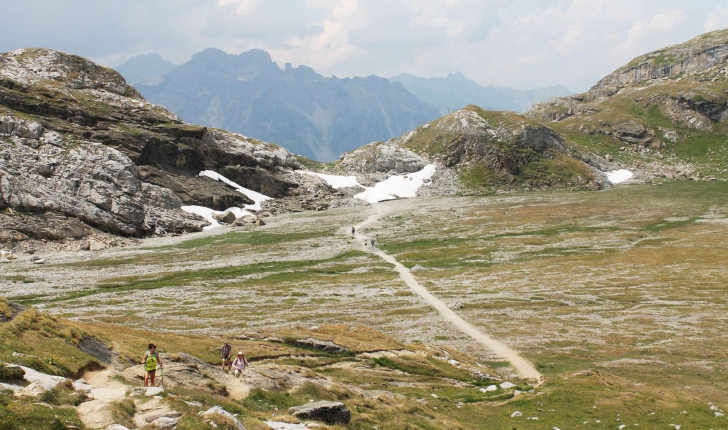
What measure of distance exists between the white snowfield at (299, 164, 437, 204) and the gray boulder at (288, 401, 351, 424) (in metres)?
149

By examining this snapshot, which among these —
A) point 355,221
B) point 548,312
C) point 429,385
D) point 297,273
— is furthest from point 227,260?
Result: point 429,385

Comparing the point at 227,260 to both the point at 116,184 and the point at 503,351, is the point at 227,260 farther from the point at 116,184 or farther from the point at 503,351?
the point at 503,351

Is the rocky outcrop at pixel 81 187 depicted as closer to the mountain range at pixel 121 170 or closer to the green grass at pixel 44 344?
the mountain range at pixel 121 170

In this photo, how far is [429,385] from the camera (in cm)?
3688

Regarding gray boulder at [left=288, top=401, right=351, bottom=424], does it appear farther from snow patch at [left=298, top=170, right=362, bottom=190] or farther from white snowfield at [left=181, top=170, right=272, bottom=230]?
snow patch at [left=298, top=170, right=362, bottom=190]

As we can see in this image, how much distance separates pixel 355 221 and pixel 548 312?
80.7m

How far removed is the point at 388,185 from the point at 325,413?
16663cm

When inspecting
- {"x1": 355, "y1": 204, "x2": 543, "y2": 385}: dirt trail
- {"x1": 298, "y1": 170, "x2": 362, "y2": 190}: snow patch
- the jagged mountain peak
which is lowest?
{"x1": 355, "y1": 204, "x2": 543, "y2": 385}: dirt trail

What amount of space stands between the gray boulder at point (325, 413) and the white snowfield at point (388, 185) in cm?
14861

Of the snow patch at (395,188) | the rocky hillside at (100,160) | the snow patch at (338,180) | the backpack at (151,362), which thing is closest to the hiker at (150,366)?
the backpack at (151,362)

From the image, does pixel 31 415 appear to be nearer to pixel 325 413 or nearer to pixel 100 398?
pixel 100 398

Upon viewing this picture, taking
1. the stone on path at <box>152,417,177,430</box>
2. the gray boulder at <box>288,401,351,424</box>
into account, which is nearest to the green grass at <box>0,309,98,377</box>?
the stone on path at <box>152,417,177,430</box>

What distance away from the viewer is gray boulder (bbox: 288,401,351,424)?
2396cm

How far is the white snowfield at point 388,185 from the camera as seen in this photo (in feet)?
585
